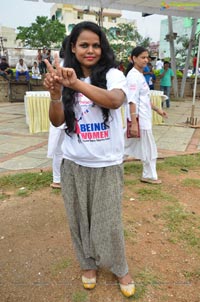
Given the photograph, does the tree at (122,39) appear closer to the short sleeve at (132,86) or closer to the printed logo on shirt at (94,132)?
the short sleeve at (132,86)

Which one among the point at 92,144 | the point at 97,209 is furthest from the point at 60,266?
the point at 92,144

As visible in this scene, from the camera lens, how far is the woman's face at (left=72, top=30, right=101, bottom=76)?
160 cm

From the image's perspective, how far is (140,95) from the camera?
3.31 metres

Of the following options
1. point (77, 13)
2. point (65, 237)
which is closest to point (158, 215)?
point (65, 237)

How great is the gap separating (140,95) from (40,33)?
3218cm

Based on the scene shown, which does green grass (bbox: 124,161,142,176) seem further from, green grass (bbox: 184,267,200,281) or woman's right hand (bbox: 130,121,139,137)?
green grass (bbox: 184,267,200,281)

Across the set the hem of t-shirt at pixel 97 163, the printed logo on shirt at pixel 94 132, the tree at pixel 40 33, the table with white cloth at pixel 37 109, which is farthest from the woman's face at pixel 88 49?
the tree at pixel 40 33

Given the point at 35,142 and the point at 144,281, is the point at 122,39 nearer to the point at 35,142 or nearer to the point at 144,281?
the point at 35,142

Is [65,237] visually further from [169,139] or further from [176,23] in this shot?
[176,23]

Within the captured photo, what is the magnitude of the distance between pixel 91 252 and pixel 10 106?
30.5 ft

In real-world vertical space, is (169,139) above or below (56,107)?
below

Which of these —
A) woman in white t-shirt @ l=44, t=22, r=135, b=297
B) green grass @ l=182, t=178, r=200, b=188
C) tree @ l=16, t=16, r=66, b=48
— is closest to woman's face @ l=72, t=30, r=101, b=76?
woman in white t-shirt @ l=44, t=22, r=135, b=297

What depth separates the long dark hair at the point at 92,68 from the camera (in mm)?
1606

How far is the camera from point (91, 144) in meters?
1.68
